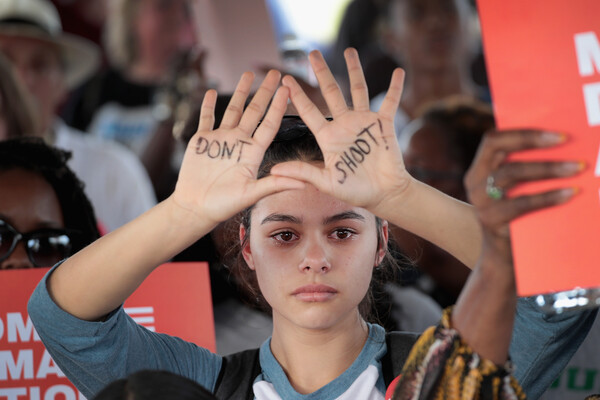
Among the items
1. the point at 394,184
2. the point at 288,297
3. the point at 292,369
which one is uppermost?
the point at 394,184

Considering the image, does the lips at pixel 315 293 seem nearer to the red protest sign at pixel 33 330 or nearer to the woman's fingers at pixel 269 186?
the woman's fingers at pixel 269 186

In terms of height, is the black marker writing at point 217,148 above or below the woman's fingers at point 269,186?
above

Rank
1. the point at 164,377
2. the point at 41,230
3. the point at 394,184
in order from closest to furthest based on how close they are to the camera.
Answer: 1. the point at 164,377
2. the point at 394,184
3. the point at 41,230

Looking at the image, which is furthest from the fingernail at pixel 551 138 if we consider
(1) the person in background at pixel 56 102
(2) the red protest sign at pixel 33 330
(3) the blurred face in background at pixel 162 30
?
(3) the blurred face in background at pixel 162 30

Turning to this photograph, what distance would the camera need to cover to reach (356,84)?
1.56 meters

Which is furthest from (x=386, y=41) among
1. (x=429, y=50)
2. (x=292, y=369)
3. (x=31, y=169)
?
(x=292, y=369)

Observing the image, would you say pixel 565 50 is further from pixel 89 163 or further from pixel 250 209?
pixel 89 163

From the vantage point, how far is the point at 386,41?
453 cm

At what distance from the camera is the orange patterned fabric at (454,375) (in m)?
1.29

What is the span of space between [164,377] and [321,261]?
0.49m

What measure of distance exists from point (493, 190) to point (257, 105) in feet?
1.65

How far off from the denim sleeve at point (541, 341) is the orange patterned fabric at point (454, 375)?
29 centimetres

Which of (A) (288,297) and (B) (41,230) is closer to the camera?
(A) (288,297)

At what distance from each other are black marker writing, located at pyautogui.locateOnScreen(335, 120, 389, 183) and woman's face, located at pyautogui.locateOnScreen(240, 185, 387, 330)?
0.70ft
